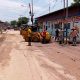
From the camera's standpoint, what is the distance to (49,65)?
54.2 ft

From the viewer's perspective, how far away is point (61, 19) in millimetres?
52406

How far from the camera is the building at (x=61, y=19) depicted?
135 ft

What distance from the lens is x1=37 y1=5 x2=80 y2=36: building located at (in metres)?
41.0

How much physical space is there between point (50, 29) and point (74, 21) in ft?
90.9

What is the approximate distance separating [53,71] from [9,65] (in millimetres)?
2970

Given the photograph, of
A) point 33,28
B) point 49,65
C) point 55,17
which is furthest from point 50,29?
point 49,65

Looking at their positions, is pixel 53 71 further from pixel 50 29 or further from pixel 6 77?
pixel 50 29

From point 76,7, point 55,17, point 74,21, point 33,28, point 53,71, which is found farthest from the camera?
point 55,17

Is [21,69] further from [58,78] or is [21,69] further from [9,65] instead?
[58,78]

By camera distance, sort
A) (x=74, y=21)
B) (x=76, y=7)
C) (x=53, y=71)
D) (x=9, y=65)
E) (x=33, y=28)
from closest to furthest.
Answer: (x=53, y=71) < (x=9, y=65) < (x=74, y=21) < (x=33, y=28) < (x=76, y=7)

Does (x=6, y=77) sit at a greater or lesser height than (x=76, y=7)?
lesser

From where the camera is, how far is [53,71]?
1436 centimetres

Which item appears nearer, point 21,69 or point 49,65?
point 21,69

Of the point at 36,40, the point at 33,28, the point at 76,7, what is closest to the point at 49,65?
the point at 36,40
